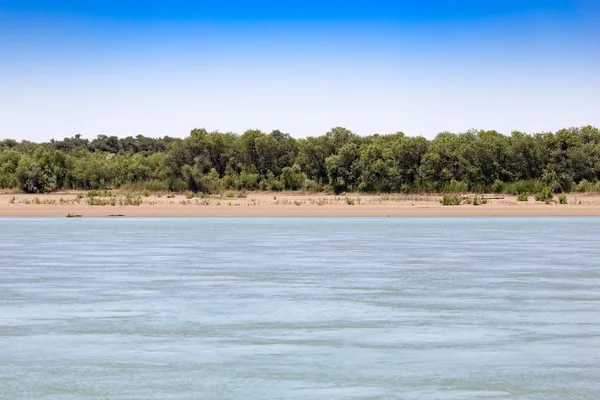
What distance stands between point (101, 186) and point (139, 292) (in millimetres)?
51263

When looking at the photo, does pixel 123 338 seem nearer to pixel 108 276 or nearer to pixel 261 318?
pixel 261 318

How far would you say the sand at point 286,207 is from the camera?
153 feet

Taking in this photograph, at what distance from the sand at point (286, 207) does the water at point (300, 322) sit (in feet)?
64.3

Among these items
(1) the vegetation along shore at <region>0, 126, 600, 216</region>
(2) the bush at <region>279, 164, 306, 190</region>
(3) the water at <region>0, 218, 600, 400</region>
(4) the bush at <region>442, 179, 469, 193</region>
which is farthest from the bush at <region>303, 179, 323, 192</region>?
(3) the water at <region>0, 218, 600, 400</region>

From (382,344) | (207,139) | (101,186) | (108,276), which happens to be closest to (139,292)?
(108,276)

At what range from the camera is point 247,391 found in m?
9.93

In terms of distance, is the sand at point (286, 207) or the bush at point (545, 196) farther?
the bush at point (545, 196)

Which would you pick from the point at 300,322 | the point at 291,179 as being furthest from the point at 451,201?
the point at 300,322

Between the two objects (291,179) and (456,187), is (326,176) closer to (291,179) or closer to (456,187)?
(291,179)

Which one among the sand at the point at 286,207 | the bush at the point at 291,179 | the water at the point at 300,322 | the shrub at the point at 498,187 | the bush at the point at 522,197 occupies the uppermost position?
the bush at the point at 291,179

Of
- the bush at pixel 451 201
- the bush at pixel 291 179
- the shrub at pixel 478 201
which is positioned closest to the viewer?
the shrub at pixel 478 201

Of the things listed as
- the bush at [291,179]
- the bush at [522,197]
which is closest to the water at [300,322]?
the bush at [522,197]

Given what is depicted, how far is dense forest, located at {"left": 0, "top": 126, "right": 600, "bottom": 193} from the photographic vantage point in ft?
207

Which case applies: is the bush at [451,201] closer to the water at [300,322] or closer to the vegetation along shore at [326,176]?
the vegetation along shore at [326,176]
